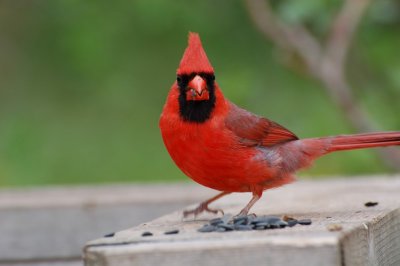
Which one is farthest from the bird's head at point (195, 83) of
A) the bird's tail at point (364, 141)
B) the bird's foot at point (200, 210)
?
the bird's tail at point (364, 141)

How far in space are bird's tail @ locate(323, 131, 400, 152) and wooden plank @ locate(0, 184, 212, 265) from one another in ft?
2.15

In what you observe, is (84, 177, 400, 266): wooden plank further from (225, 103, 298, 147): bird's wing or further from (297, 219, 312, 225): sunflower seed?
(225, 103, 298, 147): bird's wing

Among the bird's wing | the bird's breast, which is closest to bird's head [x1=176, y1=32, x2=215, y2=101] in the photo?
the bird's breast

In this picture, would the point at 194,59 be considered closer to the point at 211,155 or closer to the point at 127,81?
the point at 211,155

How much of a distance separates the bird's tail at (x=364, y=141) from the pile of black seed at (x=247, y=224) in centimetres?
86

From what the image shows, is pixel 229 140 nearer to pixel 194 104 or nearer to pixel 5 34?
pixel 194 104

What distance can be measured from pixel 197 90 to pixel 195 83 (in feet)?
0.07

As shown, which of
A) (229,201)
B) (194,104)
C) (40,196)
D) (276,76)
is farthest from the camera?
(276,76)

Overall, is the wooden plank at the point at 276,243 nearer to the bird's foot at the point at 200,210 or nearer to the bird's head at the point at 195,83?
the bird's foot at the point at 200,210

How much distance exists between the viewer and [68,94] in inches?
300

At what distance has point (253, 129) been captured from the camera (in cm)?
347

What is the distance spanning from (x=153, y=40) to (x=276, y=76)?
0.93m

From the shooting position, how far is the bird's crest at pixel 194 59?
10.0 ft

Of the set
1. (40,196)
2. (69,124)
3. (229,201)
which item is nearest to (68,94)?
(69,124)
